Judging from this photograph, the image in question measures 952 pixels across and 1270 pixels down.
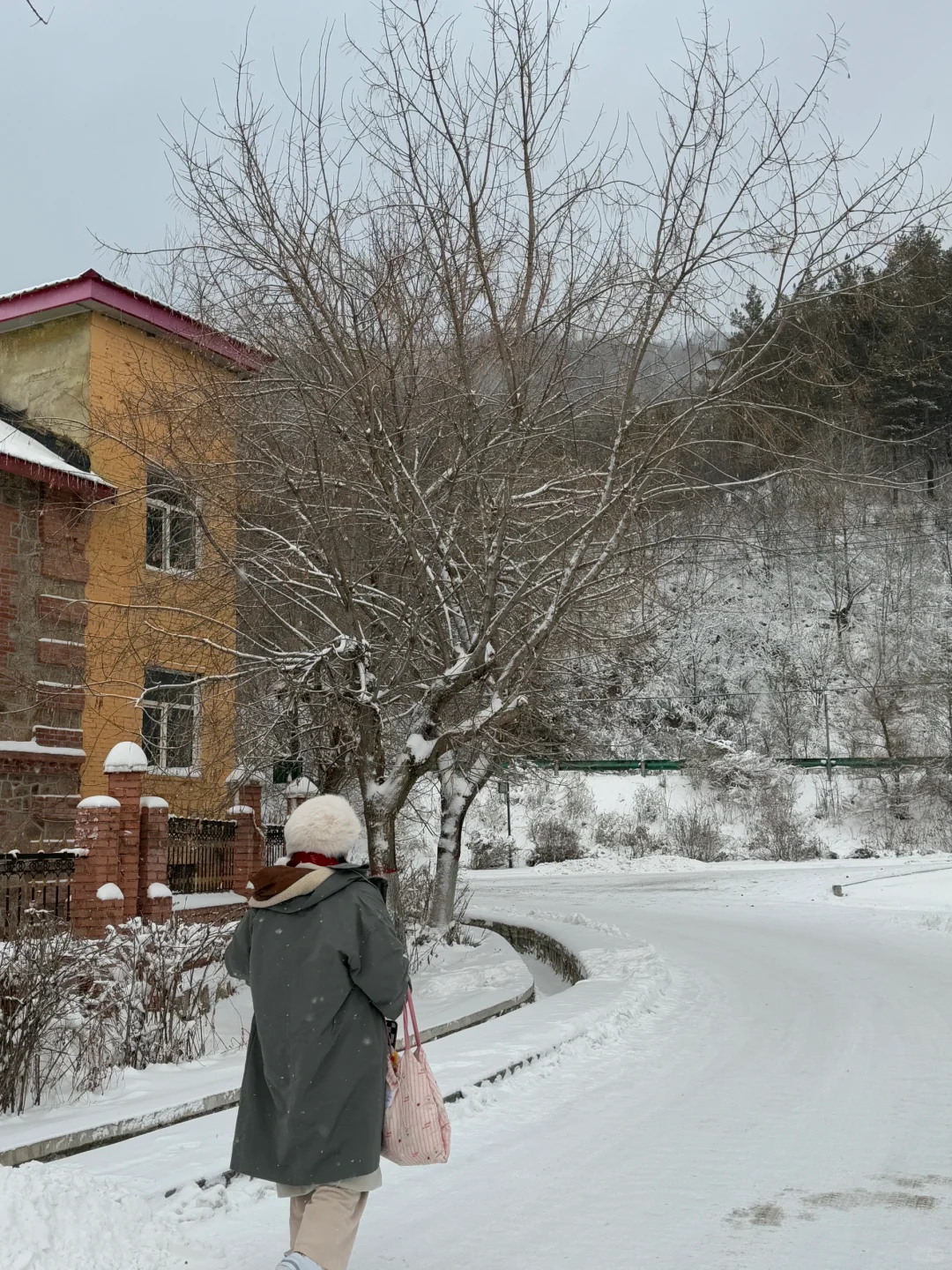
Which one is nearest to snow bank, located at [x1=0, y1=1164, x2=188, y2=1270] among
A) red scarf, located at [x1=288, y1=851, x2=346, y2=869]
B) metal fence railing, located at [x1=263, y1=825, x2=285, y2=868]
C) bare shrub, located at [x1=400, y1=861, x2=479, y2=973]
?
red scarf, located at [x1=288, y1=851, x2=346, y2=869]

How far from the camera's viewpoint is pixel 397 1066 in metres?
4.05

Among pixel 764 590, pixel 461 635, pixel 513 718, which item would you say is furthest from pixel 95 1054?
pixel 764 590

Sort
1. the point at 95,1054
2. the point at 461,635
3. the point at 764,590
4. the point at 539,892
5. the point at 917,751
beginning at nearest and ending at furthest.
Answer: the point at 95,1054
the point at 461,635
the point at 539,892
the point at 917,751
the point at 764,590

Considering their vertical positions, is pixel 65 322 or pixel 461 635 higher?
pixel 65 322

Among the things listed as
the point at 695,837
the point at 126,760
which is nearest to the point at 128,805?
the point at 126,760

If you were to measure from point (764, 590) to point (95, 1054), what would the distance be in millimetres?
51293

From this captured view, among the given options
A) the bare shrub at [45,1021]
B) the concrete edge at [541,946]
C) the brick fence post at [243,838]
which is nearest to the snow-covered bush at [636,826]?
the concrete edge at [541,946]

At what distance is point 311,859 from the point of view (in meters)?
4.05

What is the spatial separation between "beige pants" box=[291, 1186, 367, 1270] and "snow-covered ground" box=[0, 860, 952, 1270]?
76cm

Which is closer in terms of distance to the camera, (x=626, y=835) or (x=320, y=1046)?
(x=320, y=1046)

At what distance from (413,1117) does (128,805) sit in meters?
9.09

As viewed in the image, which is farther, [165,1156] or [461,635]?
[461,635]

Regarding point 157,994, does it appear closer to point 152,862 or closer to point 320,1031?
point 152,862

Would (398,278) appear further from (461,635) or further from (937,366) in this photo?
(937,366)
